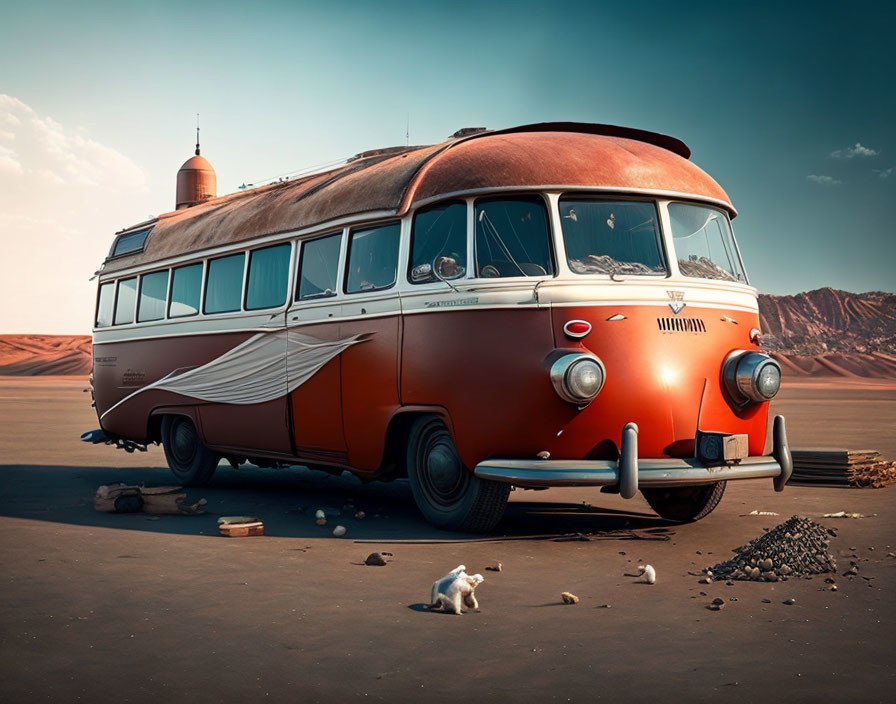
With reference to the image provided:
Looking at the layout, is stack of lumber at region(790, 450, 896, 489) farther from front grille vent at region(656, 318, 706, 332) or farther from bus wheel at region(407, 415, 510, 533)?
bus wheel at region(407, 415, 510, 533)

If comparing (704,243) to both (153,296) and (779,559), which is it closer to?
(779,559)

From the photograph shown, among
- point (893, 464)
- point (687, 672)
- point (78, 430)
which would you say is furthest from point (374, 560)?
point (78, 430)

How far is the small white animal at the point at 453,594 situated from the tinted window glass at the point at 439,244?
282cm

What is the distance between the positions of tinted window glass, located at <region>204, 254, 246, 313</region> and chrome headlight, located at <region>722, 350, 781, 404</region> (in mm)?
5296

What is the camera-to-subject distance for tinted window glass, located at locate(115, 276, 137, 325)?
13.6 meters

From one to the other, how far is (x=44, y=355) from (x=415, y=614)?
112 metres

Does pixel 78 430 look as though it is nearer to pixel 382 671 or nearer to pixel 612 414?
pixel 612 414

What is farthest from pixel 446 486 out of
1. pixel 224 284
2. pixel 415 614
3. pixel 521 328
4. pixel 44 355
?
pixel 44 355

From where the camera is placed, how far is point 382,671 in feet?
15.3

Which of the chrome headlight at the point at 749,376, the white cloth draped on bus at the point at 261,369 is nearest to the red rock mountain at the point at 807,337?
the white cloth draped on bus at the point at 261,369

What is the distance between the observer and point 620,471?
7.39 meters

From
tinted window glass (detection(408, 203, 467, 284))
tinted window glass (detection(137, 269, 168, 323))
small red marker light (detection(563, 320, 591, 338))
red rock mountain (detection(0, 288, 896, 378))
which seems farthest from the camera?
red rock mountain (detection(0, 288, 896, 378))

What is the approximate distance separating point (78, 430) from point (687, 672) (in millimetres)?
20275

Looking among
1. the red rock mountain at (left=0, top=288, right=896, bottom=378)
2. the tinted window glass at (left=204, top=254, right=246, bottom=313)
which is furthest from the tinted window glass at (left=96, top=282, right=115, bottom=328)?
the red rock mountain at (left=0, top=288, right=896, bottom=378)
